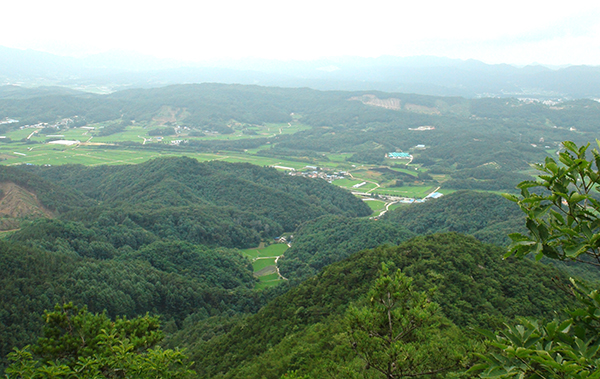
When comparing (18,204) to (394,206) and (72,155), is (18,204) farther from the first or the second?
(394,206)

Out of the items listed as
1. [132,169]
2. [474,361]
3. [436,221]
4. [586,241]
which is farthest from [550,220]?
[132,169]

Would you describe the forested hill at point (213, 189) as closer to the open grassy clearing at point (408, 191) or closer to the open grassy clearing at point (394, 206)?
the open grassy clearing at point (394, 206)

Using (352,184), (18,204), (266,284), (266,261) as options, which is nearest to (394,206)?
(352,184)

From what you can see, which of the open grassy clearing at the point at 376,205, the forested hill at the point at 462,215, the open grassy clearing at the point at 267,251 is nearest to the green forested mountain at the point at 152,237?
the open grassy clearing at the point at 267,251

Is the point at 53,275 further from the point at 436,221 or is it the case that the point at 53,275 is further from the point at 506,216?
the point at 506,216

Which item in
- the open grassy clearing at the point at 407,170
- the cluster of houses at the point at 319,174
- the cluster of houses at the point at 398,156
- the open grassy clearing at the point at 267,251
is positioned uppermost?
the cluster of houses at the point at 398,156

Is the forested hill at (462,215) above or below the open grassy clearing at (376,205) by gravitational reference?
above
